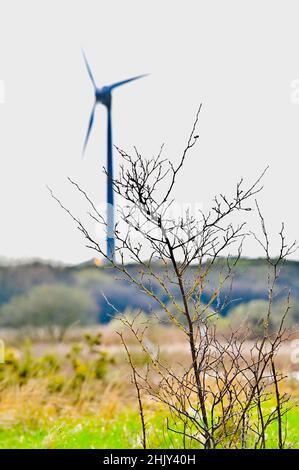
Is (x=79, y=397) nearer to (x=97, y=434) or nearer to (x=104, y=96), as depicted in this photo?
(x=97, y=434)

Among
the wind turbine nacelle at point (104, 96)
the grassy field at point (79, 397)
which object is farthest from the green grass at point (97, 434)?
the wind turbine nacelle at point (104, 96)

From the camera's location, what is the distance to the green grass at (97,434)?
4.72 meters

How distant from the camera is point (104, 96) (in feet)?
29.8

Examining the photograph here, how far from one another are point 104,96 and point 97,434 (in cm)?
497

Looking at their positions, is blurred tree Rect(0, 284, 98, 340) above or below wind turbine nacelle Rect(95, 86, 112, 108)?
below

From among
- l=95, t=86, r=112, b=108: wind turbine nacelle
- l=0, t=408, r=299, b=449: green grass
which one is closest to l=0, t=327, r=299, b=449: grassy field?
l=0, t=408, r=299, b=449: green grass

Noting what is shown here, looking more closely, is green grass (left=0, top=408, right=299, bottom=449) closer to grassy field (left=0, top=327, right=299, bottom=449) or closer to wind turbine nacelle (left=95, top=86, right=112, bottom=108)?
grassy field (left=0, top=327, right=299, bottom=449)

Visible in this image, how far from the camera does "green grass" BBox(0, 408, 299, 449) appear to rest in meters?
4.72

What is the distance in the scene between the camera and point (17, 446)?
5.36 metres

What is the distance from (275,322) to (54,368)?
2332 mm

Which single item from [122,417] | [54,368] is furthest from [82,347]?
[122,417]

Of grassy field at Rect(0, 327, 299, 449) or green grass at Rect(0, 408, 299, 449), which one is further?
grassy field at Rect(0, 327, 299, 449)

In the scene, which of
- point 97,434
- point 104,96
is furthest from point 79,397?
point 104,96

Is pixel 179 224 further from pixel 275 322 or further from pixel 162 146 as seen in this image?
pixel 275 322
